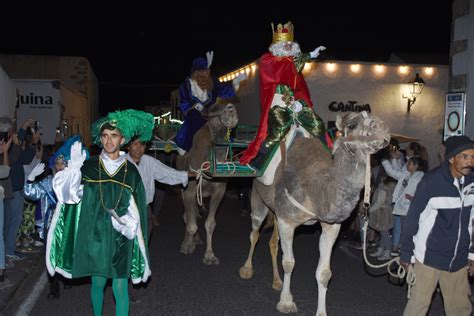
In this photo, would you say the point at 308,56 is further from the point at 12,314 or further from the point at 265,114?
the point at 12,314

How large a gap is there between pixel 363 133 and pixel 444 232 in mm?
1101

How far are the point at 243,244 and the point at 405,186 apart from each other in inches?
129

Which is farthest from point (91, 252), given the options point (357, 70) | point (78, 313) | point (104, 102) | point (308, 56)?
point (104, 102)

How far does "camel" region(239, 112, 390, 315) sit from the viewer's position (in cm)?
451

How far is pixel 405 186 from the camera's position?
300 inches

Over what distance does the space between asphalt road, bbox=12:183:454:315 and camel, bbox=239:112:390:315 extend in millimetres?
431

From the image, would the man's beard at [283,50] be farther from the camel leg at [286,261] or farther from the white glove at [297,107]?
the camel leg at [286,261]

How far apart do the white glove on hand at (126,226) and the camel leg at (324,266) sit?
2232 millimetres

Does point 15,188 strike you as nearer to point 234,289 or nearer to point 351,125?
point 234,289

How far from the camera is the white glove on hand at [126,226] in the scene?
4395 mm

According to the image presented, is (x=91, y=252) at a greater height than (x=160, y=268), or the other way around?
(x=91, y=252)

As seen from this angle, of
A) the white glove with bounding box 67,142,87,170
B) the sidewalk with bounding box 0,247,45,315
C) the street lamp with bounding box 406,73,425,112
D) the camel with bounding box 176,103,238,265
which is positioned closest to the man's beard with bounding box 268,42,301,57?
the camel with bounding box 176,103,238,265

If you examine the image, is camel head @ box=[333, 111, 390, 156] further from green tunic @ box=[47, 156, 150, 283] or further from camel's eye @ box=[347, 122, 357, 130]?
green tunic @ box=[47, 156, 150, 283]

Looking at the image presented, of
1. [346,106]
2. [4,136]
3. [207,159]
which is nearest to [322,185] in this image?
[207,159]
